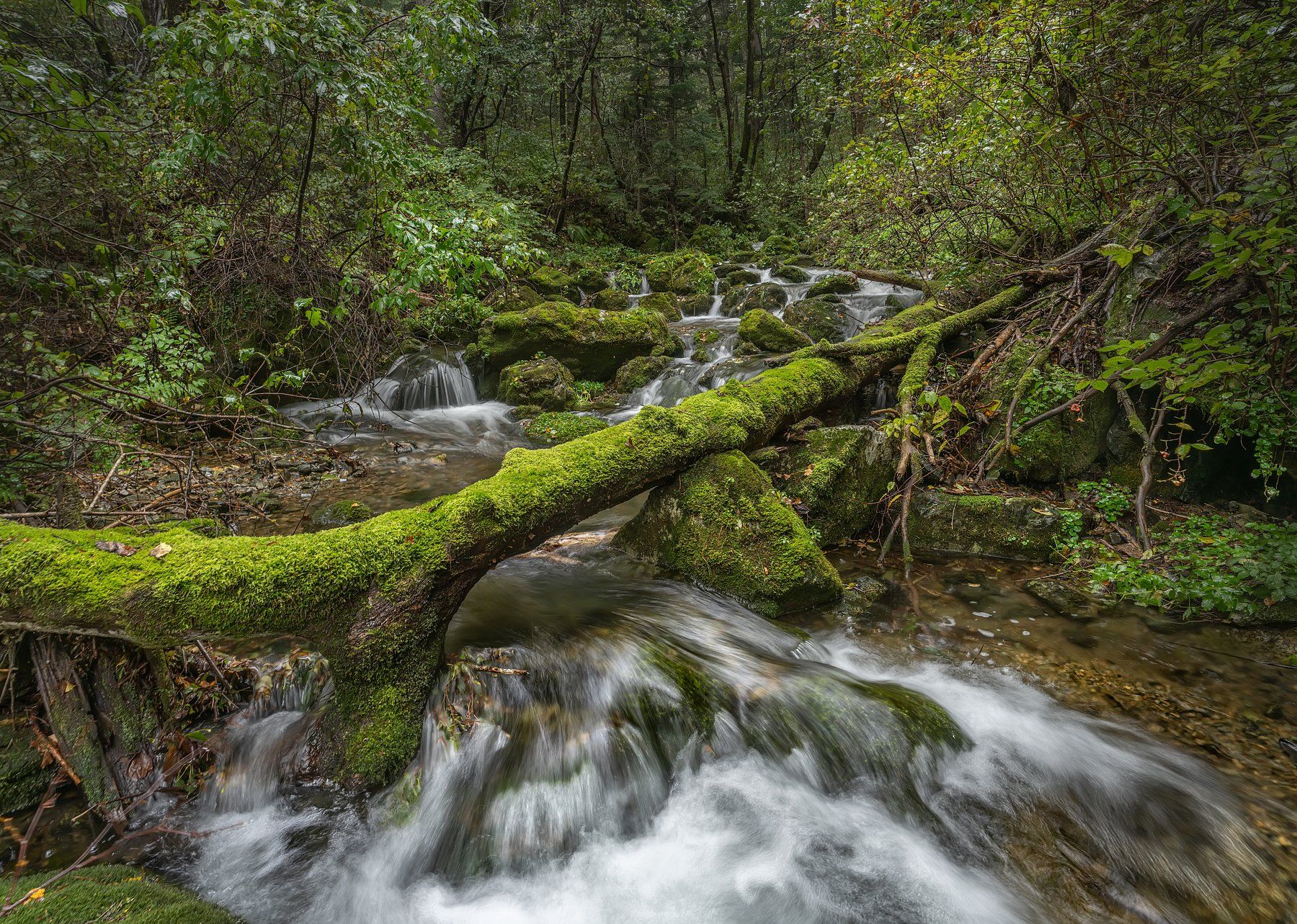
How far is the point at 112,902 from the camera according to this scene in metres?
2.01

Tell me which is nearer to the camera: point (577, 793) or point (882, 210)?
point (577, 793)

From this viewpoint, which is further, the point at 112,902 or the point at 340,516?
the point at 340,516

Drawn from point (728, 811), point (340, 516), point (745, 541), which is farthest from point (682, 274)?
point (728, 811)

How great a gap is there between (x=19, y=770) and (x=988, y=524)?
6.75 meters

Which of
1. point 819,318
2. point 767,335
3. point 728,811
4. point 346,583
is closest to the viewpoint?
point 346,583

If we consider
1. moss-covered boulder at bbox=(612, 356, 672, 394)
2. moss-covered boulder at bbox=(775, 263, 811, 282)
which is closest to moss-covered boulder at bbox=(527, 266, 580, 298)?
moss-covered boulder at bbox=(612, 356, 672, 394)

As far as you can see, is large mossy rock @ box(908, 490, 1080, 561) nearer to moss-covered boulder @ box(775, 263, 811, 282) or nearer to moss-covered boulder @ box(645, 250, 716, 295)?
moss-covered boulder @ box(775, 263, 811, 282)

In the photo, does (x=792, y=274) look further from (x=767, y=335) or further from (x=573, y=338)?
(x=573, y=338)

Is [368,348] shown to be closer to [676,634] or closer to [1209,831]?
[676,634]

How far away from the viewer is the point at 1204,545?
437 cm

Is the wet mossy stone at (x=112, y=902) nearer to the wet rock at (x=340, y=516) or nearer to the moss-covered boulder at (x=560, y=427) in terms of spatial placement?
the wet rock at (x=340, y=516)

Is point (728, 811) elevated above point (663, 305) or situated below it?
below

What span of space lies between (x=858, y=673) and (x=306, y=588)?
3499 mm

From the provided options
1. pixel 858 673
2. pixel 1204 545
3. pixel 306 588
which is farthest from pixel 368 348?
pixel 1204 545
